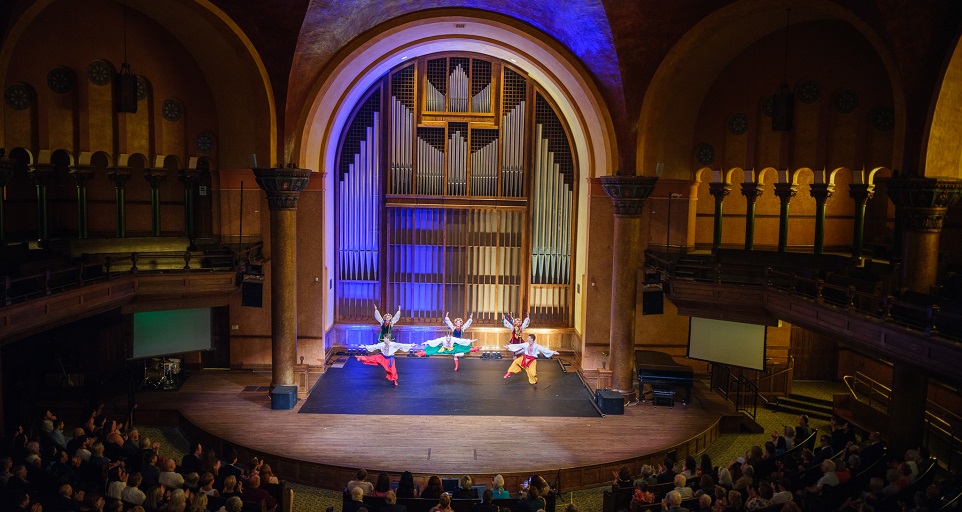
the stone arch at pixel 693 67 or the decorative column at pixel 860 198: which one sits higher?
the stone arch at pixel 693 67

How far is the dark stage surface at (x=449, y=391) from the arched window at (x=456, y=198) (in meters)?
1.93

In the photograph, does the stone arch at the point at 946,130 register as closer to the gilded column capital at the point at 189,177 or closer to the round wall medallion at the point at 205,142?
the round wall medallion at the point at 205,142

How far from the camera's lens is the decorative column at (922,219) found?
10.8m

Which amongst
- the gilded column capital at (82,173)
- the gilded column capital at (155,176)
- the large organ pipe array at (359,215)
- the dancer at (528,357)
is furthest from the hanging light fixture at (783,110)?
the gilded column capital at (82,173)

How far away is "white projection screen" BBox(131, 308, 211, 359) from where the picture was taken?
1426 cm

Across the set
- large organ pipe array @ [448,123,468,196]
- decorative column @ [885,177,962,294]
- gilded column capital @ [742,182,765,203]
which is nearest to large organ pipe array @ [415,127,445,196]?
large organ pipe array @ [448,123,468,196]

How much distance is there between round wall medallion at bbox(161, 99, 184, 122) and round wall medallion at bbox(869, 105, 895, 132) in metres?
14.9

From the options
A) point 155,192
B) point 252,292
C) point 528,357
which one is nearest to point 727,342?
point 528,357

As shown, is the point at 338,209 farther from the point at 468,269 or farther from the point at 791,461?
the point at 791,461

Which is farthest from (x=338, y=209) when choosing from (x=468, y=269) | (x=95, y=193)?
(x=95, y=193)

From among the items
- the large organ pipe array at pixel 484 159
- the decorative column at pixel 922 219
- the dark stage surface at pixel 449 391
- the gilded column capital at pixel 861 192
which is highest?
the large organ pipe array at pixel 484 159

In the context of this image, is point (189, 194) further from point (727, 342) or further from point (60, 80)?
point (727, 342)

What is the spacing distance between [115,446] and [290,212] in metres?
5.64

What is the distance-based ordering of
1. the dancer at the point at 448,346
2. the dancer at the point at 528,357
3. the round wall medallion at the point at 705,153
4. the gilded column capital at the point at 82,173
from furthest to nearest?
the dancer at the point at 448,346, the round wall medallion at the point at 705,153, the dancer at the point at 528,357, the gilded column capital at the point at 82,173
